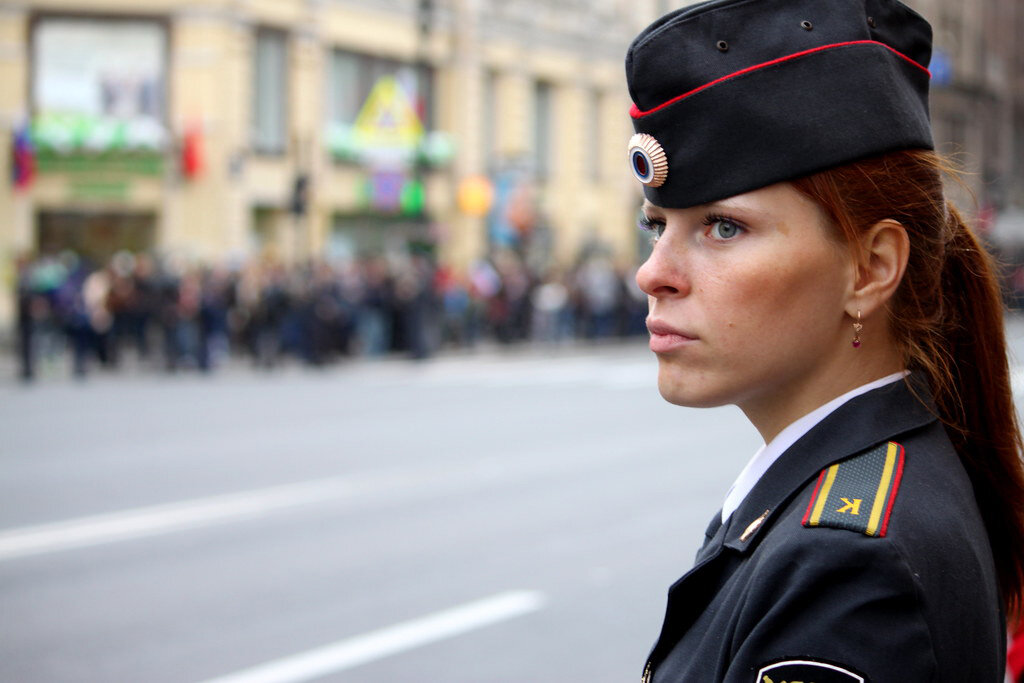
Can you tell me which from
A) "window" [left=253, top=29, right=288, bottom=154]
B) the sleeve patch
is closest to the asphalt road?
the sleeve patch

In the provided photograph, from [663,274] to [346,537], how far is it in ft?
23.8

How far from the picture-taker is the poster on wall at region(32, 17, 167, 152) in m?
28.2

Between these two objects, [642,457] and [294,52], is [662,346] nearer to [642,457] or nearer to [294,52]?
[642,457]

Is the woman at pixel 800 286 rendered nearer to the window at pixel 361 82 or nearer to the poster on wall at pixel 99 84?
the poster on wall at pixel 99 84

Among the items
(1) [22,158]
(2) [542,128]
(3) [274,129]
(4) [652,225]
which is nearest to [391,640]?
(4) [652,225]

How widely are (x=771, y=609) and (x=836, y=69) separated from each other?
638 mm

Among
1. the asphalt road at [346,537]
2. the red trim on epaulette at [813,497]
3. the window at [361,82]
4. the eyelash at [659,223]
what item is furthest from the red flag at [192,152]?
the red trim on epaulette at [813,497]

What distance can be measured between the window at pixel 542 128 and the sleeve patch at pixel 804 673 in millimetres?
37665

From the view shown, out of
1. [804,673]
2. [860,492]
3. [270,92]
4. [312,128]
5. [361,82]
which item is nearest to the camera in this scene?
[804,673]

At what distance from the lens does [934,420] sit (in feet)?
5.46

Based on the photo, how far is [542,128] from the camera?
130ft

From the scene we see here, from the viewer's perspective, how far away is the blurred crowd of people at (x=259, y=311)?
21.9 metres

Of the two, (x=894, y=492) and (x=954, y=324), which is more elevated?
(x=954, y=324)

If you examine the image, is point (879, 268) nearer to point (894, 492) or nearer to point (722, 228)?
point (722, 228)
